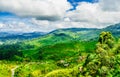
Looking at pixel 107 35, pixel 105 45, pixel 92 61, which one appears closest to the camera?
pixel 92 61

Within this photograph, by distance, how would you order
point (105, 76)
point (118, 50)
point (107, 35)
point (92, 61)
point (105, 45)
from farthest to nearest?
point (107, 35)
point (105, 45)
point (118, 50)
point (92, 61)
point (105, 76)

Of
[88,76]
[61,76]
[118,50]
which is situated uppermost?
[118,50]

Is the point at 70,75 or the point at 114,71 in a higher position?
the point at 114,71

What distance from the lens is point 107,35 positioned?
5945 inches

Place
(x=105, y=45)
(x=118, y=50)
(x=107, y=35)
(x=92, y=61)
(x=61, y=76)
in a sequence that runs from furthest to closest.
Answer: (x=61, y=76) → (x=107, y=35) → (x=105, y=45) → (x=118, y=50) → (x=92, y=61)

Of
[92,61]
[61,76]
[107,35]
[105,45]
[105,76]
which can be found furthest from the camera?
[61,76]

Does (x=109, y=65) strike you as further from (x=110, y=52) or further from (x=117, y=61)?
(x=110, y=52)

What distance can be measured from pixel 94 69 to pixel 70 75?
50.8m

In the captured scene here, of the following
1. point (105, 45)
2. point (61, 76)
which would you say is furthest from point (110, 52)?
point (61, 76)

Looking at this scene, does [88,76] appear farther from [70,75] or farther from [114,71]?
[70,75]

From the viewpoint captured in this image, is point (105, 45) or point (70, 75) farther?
point (70, 75)

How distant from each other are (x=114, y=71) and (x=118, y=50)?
2185 cm

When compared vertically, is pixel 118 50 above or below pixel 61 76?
above

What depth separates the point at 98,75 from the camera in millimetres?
99938
